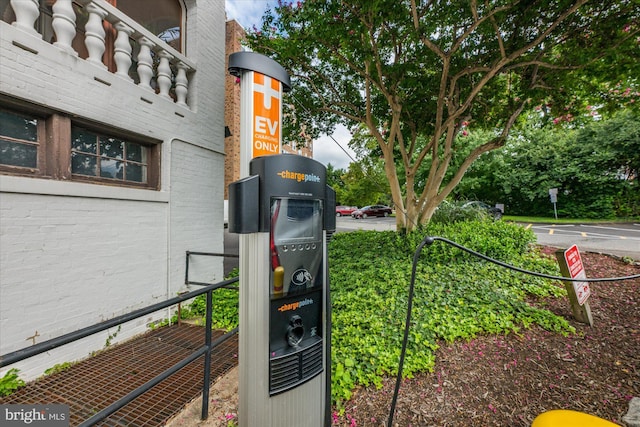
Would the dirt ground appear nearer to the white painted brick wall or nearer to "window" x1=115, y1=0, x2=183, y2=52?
the white painted brick wall

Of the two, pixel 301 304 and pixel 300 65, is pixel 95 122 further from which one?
pixel 300 65

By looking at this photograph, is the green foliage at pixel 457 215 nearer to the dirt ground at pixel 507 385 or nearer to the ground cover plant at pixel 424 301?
the ground cover plant at pixel 424 301

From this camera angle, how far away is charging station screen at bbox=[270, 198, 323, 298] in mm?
1361

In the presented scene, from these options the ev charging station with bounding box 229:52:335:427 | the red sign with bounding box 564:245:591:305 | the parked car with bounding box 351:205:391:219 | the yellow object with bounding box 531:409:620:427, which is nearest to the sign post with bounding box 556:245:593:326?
the red sign with bounding box 564:245:591:305

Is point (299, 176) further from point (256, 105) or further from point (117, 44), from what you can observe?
point (117, 44)

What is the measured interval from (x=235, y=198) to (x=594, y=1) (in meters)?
6.35

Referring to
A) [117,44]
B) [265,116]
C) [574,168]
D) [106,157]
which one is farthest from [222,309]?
[574,168]

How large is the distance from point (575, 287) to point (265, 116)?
3693mm

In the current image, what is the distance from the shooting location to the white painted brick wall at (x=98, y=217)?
2299 millimetres

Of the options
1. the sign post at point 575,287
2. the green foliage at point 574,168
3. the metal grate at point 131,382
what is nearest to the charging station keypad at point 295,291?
the metal grate at point 131,382

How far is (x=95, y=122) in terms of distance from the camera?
9.36ft

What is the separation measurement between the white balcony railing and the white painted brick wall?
15 cm

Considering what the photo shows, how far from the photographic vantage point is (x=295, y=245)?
1.43 m

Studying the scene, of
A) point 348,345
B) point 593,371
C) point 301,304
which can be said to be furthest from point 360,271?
point 301,304
